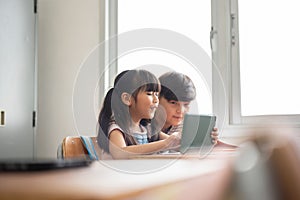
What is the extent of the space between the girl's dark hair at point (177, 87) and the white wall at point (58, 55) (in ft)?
6.71

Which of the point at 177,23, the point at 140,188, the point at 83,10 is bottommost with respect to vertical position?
the point at 140,188

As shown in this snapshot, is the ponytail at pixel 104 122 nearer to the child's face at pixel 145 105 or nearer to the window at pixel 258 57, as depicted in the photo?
the child's face at pixel 145 105

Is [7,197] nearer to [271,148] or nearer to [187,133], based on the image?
[271,148]

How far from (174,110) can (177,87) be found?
0.05m

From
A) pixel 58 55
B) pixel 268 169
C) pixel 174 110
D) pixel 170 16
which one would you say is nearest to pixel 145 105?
pixel 174 110

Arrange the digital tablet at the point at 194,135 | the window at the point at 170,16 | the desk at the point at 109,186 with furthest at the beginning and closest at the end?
the window at the point at 170,16 < the digital tablet at the point at 194,135 < the desk at the point at 109,186

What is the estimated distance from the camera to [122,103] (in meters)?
0.49

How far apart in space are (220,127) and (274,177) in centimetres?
43

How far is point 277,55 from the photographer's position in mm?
1953

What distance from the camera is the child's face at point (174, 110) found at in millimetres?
434

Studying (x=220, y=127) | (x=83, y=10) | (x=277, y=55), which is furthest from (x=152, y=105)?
(x=83, y=10)

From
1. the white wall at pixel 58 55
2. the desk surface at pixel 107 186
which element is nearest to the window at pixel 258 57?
the white wall at pixel 58 55

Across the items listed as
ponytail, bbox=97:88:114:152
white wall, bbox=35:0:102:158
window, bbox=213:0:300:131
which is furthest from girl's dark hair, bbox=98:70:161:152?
white wall, bbox=35:0:102:158

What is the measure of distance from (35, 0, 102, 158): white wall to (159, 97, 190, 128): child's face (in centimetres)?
208
